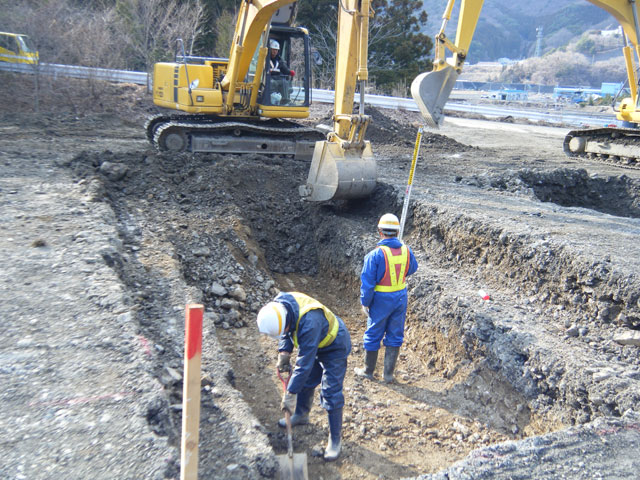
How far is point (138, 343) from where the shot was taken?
15.2 feet

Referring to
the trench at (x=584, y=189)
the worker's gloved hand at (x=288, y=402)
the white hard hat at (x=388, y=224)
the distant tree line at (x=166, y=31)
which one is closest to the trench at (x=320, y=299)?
the worker's gloved hand at (x=288, y=402)

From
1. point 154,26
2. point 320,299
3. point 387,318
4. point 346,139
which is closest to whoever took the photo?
point 387,318

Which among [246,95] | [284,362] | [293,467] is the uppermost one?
[246,95]

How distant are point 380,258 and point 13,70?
18.8 metres

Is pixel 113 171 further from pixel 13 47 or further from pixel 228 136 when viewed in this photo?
pixel 13 47

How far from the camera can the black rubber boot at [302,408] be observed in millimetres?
5105

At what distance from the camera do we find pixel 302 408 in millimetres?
5168

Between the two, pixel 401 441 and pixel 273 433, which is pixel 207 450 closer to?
pixel 273 433

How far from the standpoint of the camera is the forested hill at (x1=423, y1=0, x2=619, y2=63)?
103438 mm

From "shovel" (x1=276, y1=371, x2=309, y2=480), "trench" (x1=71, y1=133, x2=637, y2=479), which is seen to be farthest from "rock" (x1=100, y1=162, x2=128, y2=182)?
"shovel" (x1=276, y1=371, x2=309, y2=480)

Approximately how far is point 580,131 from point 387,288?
39.6 feet

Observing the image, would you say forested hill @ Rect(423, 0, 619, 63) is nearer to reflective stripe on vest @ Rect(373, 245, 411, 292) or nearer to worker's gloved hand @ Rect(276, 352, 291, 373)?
reflective stripe on vest @ Rect(373, 245, 411, 292)

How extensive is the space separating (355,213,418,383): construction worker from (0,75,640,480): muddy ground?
1.75 feet

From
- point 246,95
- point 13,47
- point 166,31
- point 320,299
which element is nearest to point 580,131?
point 246,95
